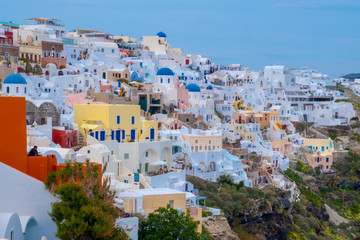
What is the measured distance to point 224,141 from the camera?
54750 mm

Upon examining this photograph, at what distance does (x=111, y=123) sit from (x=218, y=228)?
34.5 feet

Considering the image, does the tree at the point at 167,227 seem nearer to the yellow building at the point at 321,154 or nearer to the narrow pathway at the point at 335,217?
the narrow pathway at the point at 335,217

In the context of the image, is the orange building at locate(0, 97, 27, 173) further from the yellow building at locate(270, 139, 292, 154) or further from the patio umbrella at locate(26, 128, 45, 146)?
the yellow building at locate(270, 139, 292, 154)

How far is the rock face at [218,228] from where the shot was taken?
32438 millimetres

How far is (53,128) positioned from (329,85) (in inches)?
3099

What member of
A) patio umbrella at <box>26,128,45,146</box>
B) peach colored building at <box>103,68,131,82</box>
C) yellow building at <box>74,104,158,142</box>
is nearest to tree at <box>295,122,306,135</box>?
peach colored building at <box>103,68,131,82</box>

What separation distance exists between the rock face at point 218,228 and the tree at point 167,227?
7.41m

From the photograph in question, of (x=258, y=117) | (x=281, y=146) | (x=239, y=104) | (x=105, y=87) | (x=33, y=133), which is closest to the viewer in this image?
(x=33, y=133)

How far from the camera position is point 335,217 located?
56.0 m

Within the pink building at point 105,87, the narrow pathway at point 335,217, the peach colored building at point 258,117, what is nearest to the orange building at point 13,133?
the pink building at point 105,87

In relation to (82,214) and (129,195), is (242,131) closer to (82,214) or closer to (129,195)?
(129,195)

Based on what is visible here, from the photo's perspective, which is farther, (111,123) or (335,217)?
(335,217)

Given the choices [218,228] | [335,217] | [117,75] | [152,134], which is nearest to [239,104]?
[117,75]

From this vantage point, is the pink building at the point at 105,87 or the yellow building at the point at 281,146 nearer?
the pink building at the point at 105,87
